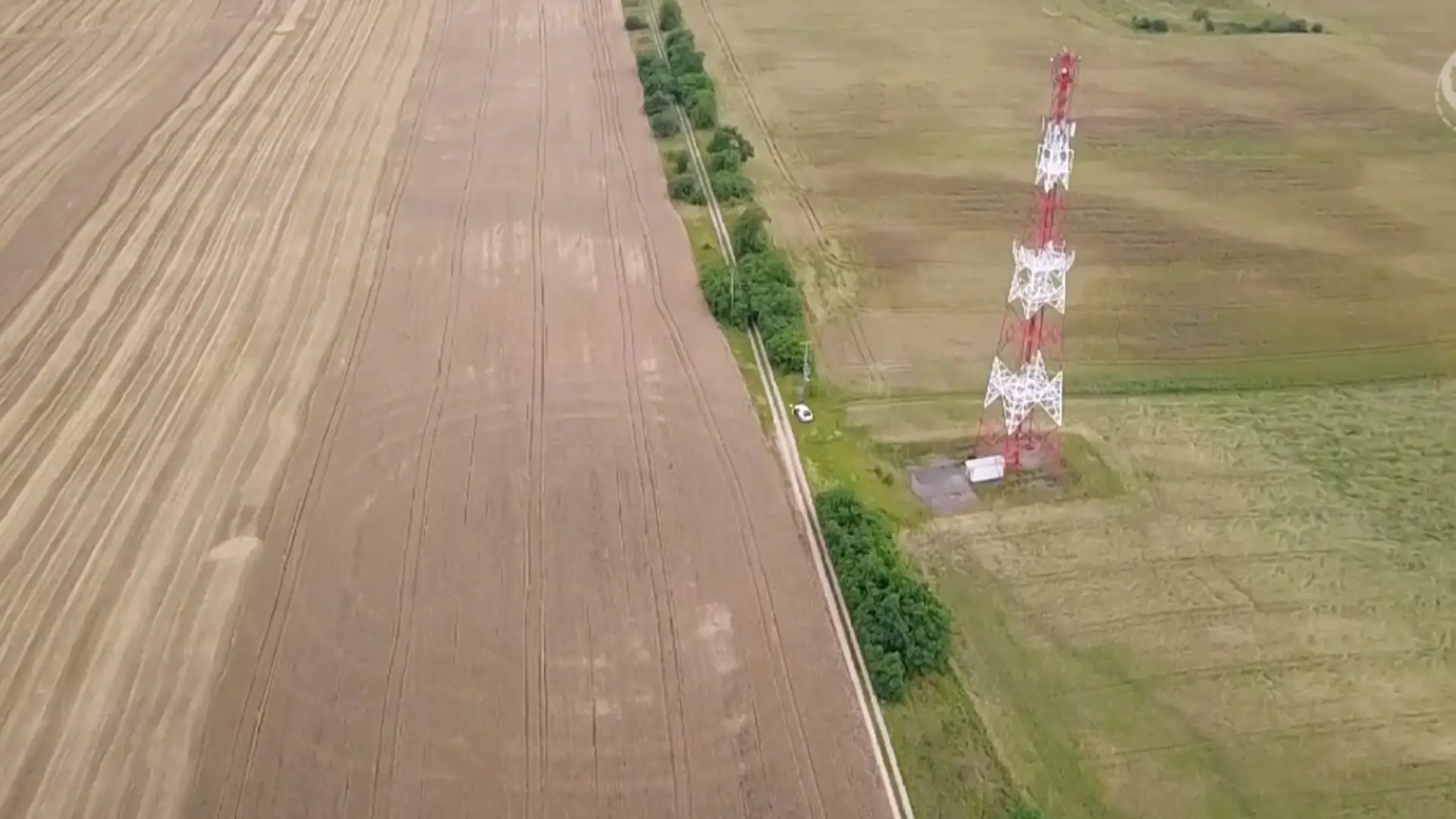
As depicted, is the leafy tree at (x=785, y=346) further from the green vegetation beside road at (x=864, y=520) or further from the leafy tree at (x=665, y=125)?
the leafy tree at (x=665, y=125)

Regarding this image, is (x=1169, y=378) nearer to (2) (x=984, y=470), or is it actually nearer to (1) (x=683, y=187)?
(2) (x=984, y=470)

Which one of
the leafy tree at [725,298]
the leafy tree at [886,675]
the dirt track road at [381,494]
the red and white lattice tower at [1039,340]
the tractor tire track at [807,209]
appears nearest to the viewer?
the dirt track road at [381,494]

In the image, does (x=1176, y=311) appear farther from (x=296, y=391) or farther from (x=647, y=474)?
(x=296, y=391)

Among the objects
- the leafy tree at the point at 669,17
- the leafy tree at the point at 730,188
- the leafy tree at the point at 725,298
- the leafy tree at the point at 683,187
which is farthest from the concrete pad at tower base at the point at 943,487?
the leafy tree at the point at 669,17

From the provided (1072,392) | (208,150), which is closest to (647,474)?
(1072,392)

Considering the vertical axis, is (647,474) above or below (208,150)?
below
